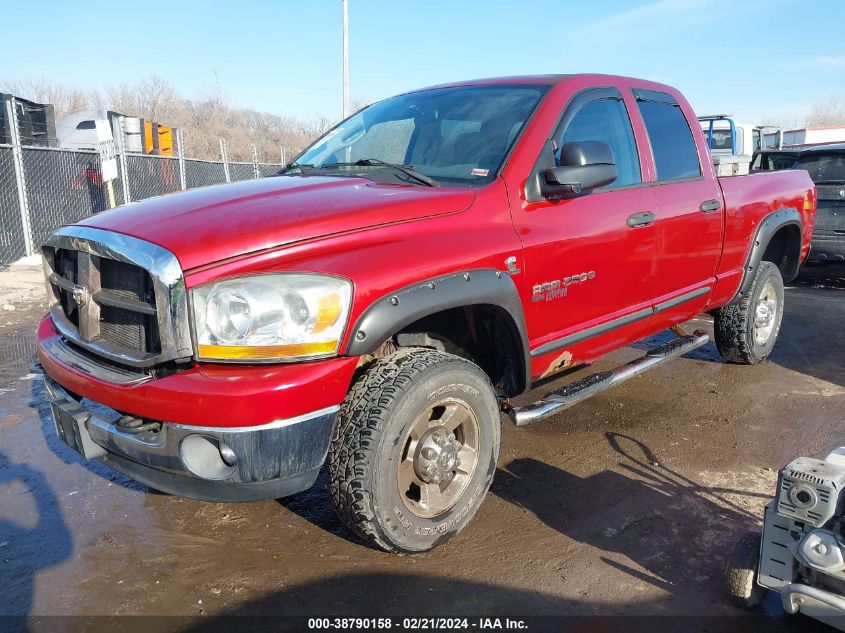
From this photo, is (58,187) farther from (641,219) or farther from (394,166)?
(641,219)

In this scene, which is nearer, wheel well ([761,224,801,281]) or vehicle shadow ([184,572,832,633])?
vehicle shadow ([184,572,832,633])

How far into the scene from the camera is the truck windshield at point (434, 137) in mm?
3242

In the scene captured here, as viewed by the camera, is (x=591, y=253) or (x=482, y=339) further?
(x=591, y=253)

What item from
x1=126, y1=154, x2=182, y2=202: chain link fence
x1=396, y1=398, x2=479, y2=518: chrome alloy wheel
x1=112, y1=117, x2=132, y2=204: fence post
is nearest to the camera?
x1=396, y1=398, x2=479, y2=518: chrome alloy wheel

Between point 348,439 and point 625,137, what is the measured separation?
249 cm

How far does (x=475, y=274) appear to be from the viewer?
2754 mm

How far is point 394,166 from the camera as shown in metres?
3.37

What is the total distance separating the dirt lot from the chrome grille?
36.2 inches

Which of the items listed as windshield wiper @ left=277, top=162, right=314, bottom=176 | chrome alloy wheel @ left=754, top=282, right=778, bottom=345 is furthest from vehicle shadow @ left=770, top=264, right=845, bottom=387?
windshield wiper @ left=277, top=162, right=314, bottom=176

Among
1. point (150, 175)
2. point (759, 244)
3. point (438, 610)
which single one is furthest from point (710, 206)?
point (150, 175)

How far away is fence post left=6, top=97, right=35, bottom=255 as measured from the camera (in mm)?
10242

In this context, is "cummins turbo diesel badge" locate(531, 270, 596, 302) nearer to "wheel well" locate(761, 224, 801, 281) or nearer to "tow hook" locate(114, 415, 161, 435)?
"tow hook" locate(114, 415, 161, 435)

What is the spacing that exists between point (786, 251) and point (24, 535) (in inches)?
223

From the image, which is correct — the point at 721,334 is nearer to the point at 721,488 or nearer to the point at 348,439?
the point at 721,488
